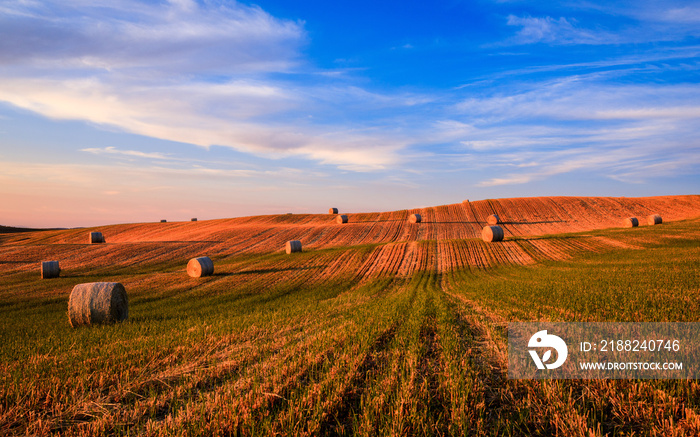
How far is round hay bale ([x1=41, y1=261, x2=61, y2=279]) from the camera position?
93.9 ft

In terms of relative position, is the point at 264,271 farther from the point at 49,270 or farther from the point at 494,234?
the point at 494,234

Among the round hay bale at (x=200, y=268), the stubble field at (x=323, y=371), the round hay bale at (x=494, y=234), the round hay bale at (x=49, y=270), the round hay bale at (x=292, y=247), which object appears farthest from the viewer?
the round hay bale at (x=292, y=247)

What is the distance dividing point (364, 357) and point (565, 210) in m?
67.9

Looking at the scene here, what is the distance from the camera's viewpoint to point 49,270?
94.3 feet

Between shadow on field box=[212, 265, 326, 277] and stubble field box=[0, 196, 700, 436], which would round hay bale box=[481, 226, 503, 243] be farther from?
shadow on field box=[212, 265, 326, 277]

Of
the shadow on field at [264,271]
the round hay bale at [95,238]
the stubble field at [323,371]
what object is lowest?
the shadow on field at [264,271]

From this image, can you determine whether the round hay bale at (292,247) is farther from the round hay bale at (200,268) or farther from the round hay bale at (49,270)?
the round hay bale at (49,270)
